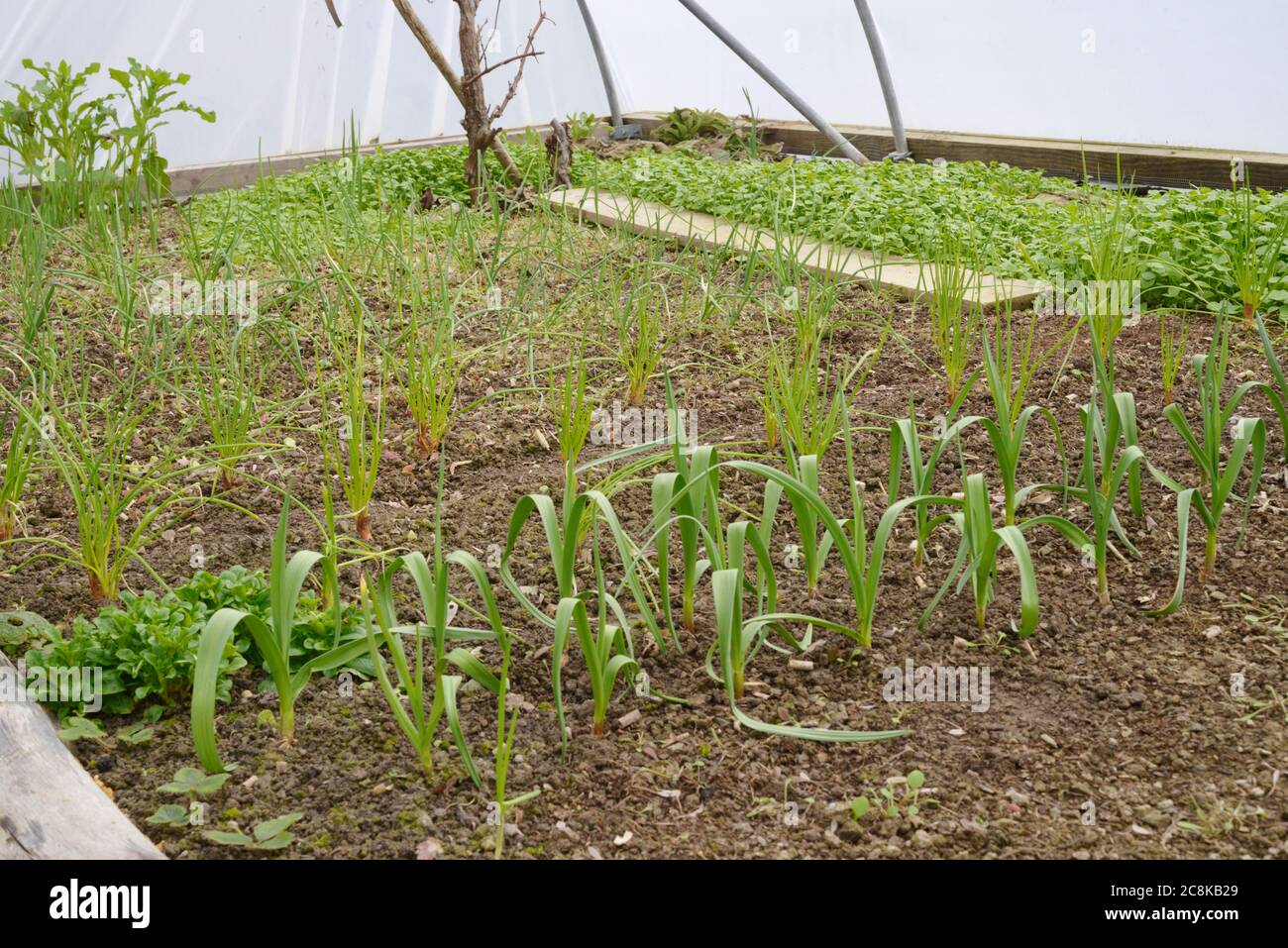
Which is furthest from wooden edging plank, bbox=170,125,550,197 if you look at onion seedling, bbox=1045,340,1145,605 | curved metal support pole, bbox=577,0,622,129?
onion seedling, bbox=1045,340,1145,605

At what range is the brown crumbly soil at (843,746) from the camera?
1646 mm

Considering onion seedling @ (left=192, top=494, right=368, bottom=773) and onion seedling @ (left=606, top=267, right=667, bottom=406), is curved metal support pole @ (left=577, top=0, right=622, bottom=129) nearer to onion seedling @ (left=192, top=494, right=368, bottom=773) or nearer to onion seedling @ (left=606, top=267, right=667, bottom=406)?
onion seedling @ (left=606, top=267, right=667, bottom=406)

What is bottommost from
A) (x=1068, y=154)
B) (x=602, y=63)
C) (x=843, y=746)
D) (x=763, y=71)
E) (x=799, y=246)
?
Result: (x=843, y=746)

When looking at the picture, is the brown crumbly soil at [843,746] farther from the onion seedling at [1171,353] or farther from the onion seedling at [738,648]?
the onion seedling at [1171,353]

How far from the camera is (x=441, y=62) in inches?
212

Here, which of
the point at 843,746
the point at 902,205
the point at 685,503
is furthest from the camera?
the point at 902,205

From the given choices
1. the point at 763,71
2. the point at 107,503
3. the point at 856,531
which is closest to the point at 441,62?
the point at 763,71

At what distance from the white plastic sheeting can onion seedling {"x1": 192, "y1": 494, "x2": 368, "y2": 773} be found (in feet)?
16.8

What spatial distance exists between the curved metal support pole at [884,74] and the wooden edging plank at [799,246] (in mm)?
1701

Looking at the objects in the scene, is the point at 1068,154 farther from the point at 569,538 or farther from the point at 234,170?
the point at 569,538

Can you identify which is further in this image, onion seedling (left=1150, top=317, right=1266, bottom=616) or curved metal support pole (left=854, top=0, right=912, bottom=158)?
curved metal support pole (left=854, top=0, right=912, bottom=158)

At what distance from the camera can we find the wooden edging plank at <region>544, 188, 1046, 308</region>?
3.71 m

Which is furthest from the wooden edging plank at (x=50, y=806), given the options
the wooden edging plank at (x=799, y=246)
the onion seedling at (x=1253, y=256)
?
the onion seedling at (x=1253, y=256)

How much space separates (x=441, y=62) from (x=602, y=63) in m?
2.91
